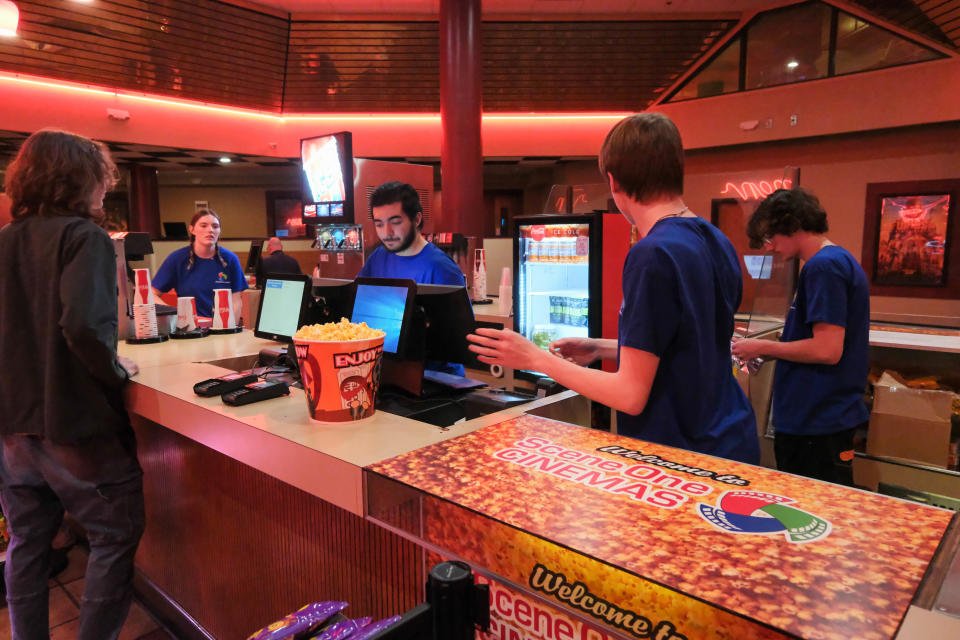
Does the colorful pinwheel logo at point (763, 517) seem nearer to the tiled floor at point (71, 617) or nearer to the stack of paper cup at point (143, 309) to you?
the tiled floor at point (71, 617)

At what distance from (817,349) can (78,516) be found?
256 centimetres

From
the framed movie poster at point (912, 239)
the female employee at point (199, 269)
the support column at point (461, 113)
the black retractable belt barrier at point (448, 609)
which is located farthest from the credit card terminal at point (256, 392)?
the framed movie poster at point (912, 239)

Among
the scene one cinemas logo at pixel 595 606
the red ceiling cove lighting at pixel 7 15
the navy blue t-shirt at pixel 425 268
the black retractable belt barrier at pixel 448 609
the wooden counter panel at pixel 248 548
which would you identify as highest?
the red ceiling cove lighting at pixel 7 15

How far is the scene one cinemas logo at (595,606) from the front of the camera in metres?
0.74

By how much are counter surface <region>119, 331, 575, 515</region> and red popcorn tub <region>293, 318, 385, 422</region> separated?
0.13 ft

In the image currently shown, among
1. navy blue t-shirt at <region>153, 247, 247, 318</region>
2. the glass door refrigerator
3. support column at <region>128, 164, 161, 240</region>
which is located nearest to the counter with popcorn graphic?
the glass door refrigerator

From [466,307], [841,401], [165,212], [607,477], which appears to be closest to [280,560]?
[466,307]

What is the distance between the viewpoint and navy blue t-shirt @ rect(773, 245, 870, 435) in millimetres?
2168

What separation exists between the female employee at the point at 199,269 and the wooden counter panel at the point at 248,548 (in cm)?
172

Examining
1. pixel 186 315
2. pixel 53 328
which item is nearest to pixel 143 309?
pixel 186 315

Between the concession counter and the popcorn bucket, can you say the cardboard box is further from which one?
the popcorn bucket

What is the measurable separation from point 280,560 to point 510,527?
125cm

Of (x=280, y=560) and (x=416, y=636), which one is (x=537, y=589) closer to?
(x=416, y=636)

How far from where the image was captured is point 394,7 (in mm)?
8203
